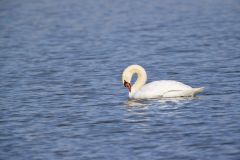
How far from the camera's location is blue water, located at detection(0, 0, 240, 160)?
14000 millimetres

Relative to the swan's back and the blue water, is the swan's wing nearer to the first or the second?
the swan's back

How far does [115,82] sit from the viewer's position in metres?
20.9

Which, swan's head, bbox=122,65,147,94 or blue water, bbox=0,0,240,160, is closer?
blue water, bbox=0,0,240,160

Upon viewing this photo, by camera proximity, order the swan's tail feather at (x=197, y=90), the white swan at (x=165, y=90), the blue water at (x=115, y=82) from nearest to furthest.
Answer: the blue water at (x=115, y=82), the swan's tail feather at (x=197, y=90), the white swan at (x=165, y=90)

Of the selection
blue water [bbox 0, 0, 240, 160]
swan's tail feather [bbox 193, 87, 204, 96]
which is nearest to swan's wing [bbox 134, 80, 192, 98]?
swan's tail feather [bbox 193, 87, 204, 96]

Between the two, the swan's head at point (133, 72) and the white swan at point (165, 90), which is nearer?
the white swan at point (165, 90)

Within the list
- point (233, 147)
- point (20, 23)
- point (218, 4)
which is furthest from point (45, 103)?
point (218, 4)

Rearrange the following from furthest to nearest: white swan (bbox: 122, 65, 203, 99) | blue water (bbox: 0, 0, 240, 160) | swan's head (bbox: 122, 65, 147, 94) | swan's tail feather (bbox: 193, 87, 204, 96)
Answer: swan's head (bbox: 122, 65, 147, 94), white swan (bbox: 122, 65, 203, 99), swan's tail feather (bbox: 193, 87, 204, 96), blue water (bbox: 0, 0, 240, 160)

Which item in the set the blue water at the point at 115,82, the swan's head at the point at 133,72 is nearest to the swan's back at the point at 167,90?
the blue water at the point at 115,82

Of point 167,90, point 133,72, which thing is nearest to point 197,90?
point 167,90

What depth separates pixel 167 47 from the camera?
90.0ft

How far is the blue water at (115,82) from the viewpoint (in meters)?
14.0

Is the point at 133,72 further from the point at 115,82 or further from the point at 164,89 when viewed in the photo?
the point at 115,82

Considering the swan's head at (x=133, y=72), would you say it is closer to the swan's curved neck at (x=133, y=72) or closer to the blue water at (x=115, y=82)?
the swan's curved neck at (x=133, y=72)
